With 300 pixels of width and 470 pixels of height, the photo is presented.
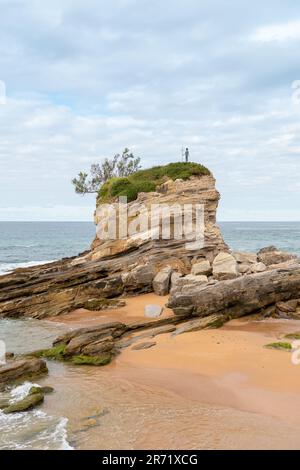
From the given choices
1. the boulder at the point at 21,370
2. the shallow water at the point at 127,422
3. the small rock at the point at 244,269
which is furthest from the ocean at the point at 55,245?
the shallow water at the point at 127,422

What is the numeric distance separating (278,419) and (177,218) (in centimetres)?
1770

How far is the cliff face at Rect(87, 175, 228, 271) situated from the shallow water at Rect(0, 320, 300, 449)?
43.9 feet

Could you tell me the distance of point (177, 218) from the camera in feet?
90.5

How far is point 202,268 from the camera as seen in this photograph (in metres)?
24.3

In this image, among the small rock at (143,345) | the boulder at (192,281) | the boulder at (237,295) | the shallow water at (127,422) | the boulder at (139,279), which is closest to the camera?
the shallow water at (127,422)

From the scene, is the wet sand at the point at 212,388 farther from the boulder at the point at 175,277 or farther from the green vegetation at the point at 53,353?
the boulder at the point at 175,277

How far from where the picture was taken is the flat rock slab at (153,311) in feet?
67.3

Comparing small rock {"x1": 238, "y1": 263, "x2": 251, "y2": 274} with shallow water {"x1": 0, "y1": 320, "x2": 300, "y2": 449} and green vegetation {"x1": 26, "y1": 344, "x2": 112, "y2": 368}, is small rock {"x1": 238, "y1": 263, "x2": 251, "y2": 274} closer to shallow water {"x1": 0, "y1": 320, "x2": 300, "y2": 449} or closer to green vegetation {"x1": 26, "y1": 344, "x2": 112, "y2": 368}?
green vegetation {"x1": 26, "y1": 344, "x2": 112, "y2": 368}

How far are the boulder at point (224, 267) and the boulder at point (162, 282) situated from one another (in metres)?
2.49

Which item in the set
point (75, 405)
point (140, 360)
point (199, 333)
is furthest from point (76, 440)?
point (199, 333)

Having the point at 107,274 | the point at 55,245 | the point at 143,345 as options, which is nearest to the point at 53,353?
the point at 143,345

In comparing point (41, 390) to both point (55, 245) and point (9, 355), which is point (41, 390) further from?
point (55, 245)

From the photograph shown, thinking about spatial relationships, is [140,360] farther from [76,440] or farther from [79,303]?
[79,303]
